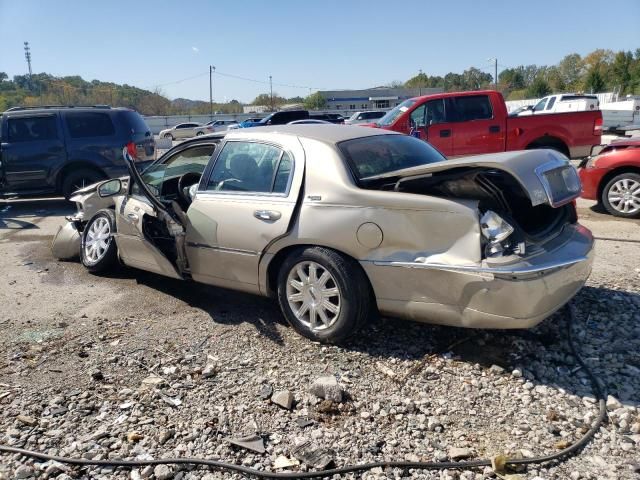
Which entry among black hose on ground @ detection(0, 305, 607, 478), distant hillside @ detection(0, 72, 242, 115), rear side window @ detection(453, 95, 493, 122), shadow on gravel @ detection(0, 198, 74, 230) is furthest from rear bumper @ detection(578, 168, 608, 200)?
distant hillside @ detection(0, 72, 242, 115)

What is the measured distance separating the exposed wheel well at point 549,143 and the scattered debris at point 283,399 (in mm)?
9555

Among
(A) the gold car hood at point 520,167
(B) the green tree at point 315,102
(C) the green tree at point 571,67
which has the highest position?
(C) the green tree at point 571,67

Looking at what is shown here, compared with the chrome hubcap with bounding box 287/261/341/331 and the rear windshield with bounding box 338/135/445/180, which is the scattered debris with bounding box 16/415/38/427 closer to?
the chrome hubcap with bounding box 287/261/341/331

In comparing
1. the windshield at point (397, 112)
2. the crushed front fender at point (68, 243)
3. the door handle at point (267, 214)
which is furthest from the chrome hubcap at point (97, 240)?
the windshield at point (397, 112)

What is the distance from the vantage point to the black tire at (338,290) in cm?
365

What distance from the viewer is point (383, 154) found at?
14.1ft

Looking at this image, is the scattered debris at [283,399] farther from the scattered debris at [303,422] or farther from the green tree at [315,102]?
the green tree at [315,102]

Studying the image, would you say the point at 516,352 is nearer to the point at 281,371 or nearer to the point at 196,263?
the point at 281,371

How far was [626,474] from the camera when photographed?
255 centimetres

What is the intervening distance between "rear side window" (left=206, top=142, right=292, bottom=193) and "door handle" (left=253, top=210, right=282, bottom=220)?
171mm

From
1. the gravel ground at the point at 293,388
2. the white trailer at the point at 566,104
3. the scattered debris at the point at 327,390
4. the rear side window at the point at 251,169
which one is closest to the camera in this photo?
the gravel ground at the point at 293,388

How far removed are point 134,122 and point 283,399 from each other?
8899 millimetres

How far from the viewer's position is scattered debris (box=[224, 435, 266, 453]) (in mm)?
2816

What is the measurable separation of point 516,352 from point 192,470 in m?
2.27
